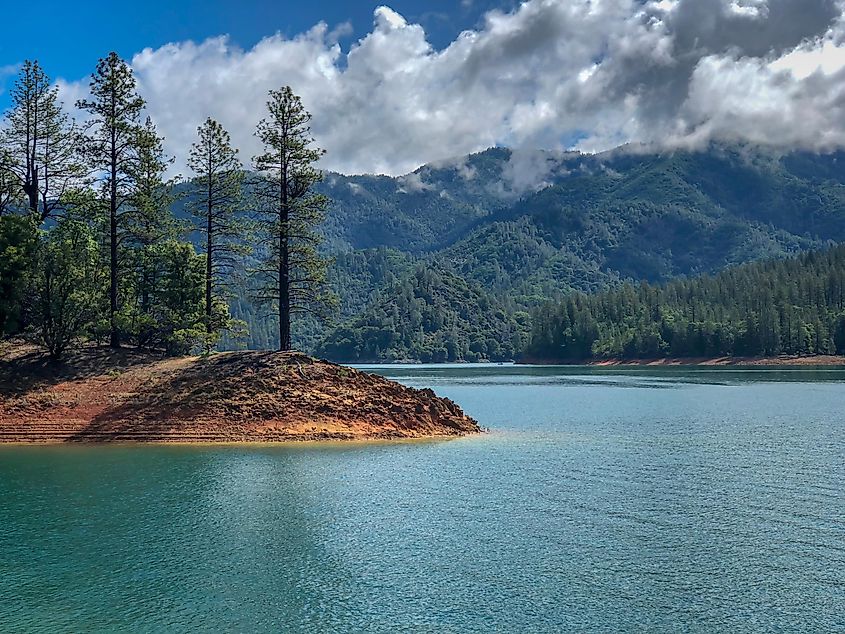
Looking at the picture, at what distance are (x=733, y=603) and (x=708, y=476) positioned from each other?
715 inches

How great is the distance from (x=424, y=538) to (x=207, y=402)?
29571 mm

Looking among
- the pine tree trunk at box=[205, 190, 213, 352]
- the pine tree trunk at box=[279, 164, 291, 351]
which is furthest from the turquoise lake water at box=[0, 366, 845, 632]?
the pine tree trunk at box=[205, 190, 213, 352]

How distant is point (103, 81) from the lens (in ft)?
191

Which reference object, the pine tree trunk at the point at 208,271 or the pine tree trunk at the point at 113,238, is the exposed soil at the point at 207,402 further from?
the pine tree trunk at the point at 208,271

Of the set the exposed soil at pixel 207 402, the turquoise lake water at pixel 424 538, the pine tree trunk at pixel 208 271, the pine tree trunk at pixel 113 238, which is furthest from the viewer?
the pine tree trunk at pixel 208 271

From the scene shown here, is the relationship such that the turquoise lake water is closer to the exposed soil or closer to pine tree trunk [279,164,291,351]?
the exposed soil

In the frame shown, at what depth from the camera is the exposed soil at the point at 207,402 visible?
160 ft

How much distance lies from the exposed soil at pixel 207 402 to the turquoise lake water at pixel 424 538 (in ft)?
11.4

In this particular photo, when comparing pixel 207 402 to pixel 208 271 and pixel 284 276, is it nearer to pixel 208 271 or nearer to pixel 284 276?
pixel 284 276

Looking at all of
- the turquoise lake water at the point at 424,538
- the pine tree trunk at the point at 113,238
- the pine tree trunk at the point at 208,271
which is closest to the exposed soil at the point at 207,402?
the pine tree trunk at the point at 113,238

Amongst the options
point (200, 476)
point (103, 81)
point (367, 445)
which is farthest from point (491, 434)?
point (103, 81)

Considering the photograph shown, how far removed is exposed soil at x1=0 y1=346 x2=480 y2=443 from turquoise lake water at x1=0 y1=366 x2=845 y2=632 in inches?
137

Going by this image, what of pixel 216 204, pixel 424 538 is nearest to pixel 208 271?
pixel 216 204

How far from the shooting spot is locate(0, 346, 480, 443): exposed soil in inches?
1925
